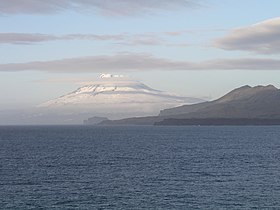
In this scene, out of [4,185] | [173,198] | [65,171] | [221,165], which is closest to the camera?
[173,198]

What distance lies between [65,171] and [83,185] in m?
18.5

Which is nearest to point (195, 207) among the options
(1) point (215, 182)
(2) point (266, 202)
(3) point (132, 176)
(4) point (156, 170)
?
(2) point (266, 202)

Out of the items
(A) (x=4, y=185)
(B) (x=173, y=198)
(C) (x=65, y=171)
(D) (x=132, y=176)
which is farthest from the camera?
(C) (x=65, y=171)

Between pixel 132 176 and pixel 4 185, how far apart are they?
20589mm

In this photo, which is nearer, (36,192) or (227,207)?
(227,207)

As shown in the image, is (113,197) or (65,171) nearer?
(113,197)

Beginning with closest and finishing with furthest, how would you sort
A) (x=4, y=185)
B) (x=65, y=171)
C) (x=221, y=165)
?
1. (x=4, y=185)
2. (x=65, y=171)
3. (x=221, y=165)

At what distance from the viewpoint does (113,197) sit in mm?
66188

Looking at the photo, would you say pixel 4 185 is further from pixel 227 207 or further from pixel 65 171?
pixel 227 207

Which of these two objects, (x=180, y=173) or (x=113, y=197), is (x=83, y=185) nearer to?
(x=113, y=197)

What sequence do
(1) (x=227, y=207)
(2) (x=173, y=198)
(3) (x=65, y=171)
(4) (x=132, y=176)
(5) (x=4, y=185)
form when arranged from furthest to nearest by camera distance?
(3) (x=65, y=171), (4) (x=132, y=176), (5) (x=4, y=185), (2) (x=173, y=198), (1) (x=227, y=207)

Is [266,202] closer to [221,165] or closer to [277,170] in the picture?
[277,170]

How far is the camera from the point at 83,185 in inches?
2987

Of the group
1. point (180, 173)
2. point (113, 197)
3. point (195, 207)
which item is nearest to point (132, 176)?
point (180, 173)
